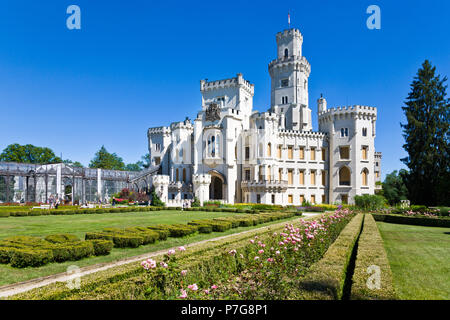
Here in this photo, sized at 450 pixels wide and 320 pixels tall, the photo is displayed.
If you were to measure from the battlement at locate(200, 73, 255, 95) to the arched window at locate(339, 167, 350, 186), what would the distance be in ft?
68.2

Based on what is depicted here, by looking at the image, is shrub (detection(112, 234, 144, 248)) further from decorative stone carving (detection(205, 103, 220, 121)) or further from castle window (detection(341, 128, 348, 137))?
castle window (detection(341, 128, 348, 137))

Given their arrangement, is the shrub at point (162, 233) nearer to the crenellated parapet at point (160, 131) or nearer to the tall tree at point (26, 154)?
the crenellated parapet at point (160, 131)

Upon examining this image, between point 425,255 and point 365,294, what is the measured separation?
816 centimetres

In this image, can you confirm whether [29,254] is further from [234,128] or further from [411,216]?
[234,128]

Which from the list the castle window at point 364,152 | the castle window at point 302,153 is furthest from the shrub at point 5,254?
the castle window at point 364,152

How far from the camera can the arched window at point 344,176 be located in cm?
5100

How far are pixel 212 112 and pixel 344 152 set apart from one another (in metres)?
22.9

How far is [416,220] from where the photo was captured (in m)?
24.6

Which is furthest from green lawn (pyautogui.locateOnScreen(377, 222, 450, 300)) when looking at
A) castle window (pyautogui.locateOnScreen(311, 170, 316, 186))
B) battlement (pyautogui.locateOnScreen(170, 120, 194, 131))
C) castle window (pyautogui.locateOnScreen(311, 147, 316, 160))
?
battlement (pyautogui.locateOnScreen(170, 120, 194, 131))

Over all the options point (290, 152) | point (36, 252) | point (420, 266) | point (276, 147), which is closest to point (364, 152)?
point (290, 152)

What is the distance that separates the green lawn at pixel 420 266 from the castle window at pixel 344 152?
116ft

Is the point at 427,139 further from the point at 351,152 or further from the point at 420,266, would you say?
the point at 420,266
